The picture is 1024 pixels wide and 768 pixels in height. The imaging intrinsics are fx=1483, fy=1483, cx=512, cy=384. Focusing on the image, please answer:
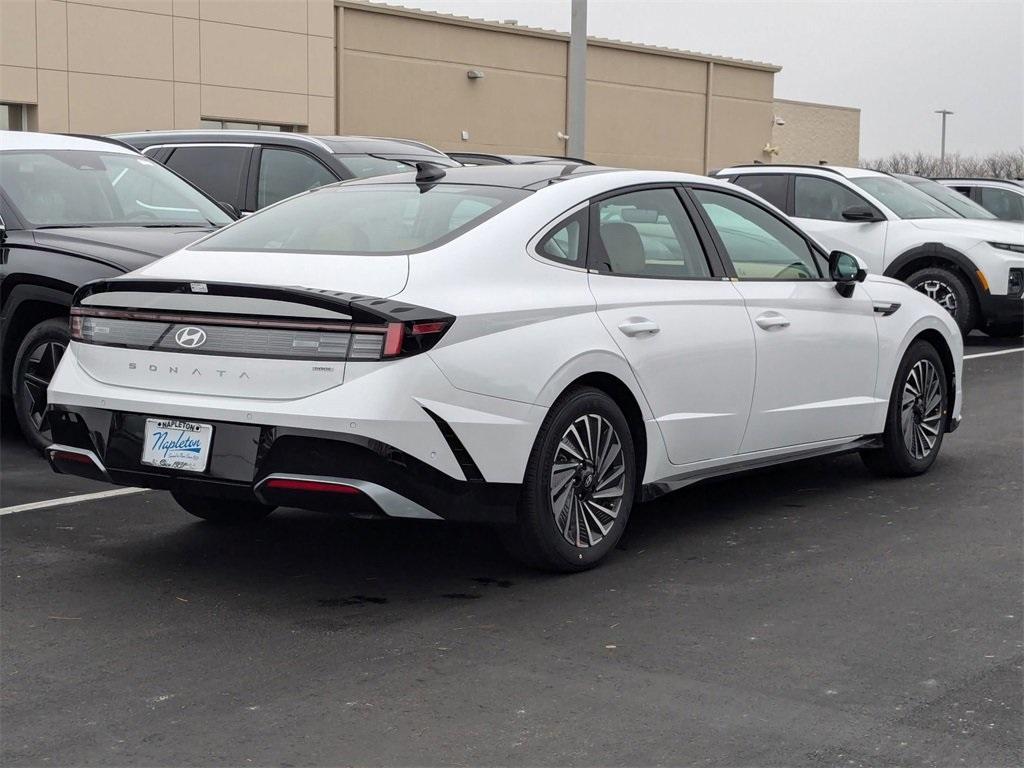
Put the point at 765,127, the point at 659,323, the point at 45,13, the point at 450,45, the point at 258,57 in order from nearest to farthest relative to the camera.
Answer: the point at 659,323
the point at 45,13
the point at 258,57
the point at 450,45
the point at 765,127

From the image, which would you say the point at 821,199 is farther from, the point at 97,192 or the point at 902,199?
the point at 97,192

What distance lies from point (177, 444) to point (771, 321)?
9.40 feet

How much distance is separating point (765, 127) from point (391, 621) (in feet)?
161

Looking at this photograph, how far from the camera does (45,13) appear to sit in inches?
1193

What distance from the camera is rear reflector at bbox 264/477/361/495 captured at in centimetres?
516

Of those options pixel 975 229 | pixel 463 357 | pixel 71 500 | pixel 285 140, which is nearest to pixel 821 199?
pixel 975 229

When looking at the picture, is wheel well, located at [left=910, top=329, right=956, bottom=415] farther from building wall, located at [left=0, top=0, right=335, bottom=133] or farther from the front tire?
building wall, located at [left=0, top=0, right=335, bottom=133]

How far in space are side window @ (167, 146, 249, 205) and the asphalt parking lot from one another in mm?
6138

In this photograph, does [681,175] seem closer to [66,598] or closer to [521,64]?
[66,598]

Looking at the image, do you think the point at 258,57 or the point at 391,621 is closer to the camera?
the point at 391,621

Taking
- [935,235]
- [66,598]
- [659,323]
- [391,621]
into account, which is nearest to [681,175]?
[659,323]

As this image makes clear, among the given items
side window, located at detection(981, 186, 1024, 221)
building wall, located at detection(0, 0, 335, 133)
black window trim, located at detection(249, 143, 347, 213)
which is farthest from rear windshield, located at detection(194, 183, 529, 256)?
building wall, located at detection(0, 0, 335, 133)

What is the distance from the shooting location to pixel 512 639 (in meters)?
5.03

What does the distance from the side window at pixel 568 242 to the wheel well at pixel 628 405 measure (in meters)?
0.49
